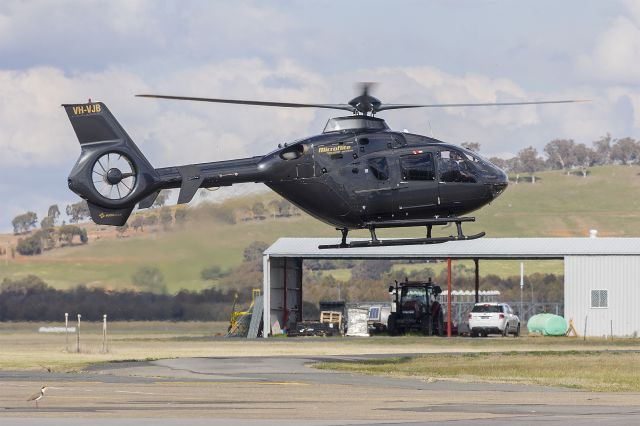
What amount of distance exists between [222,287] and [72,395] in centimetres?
5117

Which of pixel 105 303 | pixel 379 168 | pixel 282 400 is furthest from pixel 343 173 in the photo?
pixel 105 303

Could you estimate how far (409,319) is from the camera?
2490 inches

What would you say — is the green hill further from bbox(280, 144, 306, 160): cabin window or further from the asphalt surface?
the asphalt surface

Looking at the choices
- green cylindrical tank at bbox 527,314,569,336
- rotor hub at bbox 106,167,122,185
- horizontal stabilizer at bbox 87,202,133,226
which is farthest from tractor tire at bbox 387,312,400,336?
rotor hub at bbox 106,167,122,185

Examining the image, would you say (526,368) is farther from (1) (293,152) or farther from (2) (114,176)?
(2) (114,176)

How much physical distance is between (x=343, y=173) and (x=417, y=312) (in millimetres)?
27667

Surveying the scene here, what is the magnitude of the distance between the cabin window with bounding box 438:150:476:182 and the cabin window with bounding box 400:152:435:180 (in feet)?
0.91

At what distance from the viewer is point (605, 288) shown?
63562mm

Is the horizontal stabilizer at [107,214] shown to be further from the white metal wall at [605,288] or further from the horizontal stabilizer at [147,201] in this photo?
the white metal wall at [605,288]

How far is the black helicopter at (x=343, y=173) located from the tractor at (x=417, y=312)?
26690 mm

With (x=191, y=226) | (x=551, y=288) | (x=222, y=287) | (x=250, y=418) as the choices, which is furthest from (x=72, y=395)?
(x=551, y=288)

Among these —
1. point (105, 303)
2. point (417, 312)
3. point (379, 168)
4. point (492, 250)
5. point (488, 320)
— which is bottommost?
point (488, 320)

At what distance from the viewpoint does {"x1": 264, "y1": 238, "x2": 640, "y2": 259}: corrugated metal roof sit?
211 feet

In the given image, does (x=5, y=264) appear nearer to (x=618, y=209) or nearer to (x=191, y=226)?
(x=191, y=226)
